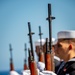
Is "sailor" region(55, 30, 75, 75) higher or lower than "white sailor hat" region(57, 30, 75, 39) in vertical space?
lower

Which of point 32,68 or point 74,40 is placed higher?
point 74,40

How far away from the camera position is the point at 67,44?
6707mm

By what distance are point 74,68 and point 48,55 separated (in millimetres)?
606

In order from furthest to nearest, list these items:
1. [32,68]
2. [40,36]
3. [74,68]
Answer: [40,36], [74,68], [32,68]

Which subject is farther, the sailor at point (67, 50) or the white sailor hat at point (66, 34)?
the white sailor hat at point (66, 34)

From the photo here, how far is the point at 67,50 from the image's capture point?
6637 mm

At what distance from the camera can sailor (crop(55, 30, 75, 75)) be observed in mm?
6633

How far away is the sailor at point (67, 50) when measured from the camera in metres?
6.63

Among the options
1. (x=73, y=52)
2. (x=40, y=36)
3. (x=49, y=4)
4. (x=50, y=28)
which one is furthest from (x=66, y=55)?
(x=40, y=36)

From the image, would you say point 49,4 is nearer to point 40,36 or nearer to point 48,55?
point 48,55

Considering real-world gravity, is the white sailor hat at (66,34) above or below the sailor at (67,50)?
above

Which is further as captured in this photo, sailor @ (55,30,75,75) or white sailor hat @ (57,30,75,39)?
white sailor hat @ (57,30,75,39)

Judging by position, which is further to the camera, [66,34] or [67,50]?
[66,34]

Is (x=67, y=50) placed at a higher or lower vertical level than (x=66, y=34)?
lower
